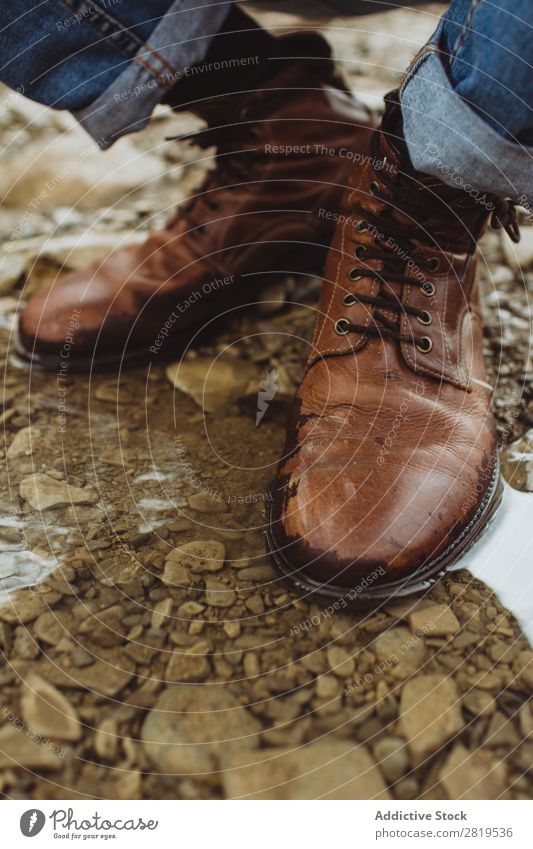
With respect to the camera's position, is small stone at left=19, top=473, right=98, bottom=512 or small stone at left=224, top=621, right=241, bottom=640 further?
small stone at left=19, top=473, right=98, bottom=512

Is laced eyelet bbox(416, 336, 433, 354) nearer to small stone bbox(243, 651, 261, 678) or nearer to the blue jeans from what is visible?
the blue jeans

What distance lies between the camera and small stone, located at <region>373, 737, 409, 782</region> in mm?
603

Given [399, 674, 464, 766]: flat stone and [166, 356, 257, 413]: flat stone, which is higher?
[166, 356, 257, 413]: flat stone

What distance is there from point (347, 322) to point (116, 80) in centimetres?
49

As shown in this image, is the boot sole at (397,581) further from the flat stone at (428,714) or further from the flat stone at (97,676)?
the flat stone at (97,676)

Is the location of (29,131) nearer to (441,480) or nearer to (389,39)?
(389,39)

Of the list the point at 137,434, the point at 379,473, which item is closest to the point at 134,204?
the point at 137,434

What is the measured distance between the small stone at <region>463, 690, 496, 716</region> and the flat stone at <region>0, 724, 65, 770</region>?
0.38m

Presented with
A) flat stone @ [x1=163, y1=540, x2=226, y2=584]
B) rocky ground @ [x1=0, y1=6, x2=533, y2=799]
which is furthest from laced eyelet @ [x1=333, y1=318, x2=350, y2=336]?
flat stone @ [x1=163, y1=540, x2=226, y2=584]

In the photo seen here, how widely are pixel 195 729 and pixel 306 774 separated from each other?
110 mm

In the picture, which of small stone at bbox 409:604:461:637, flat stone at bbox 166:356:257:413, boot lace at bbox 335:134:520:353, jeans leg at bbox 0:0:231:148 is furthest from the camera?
flat stone at bbox 166:356:257:413

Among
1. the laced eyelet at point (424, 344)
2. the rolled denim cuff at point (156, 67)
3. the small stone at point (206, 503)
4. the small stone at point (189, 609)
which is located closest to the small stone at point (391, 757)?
the small stone at point (189, 609)

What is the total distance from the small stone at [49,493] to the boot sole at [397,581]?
0.25 meters

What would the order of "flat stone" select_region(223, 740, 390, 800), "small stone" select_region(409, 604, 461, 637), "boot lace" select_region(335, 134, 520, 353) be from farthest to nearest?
1. "boot lace" select_region(335, 134, 520, 353)
2. "small stone" select_region(409, 604, 461, 637)
3. "flat stone" select_region(223, 740, 390, 800)
